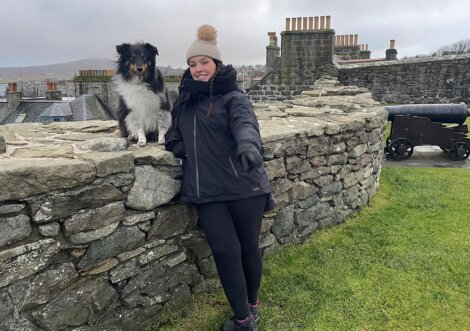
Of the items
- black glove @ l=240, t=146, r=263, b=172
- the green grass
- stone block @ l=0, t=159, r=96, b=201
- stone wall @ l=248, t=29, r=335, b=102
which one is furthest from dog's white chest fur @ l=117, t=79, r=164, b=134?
stone wall @ l=248, t=29, r=335, b=102

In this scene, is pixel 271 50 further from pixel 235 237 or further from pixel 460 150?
pixel 235 237

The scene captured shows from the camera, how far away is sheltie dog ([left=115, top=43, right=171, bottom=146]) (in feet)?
9.42

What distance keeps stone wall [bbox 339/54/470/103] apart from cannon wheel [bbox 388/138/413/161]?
8213mm

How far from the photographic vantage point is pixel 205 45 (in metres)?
2.52

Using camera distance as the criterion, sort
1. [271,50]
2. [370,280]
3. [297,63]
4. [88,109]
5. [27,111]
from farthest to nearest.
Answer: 1. [271,50]
2. [27,111]
3. [88,109]
4. [297,63]
5. [370,280]

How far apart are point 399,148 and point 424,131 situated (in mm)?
702

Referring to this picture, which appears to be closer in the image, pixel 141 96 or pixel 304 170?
pixel 141 96

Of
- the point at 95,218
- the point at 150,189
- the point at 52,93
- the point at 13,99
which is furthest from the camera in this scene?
the point at 52,93

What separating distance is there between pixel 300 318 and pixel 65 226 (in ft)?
6.38

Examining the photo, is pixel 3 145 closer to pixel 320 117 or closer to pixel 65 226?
pixel 65 226

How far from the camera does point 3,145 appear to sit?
2553mm

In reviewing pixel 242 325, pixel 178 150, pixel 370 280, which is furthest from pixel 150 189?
pixel 370 280

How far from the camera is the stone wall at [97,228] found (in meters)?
2.16

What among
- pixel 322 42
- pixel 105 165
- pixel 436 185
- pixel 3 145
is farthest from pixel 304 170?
pixel 322 42
